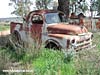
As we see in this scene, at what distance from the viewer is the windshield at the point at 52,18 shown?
41.0 ft

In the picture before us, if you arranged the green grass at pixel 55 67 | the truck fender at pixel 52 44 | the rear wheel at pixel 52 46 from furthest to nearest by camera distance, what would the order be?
the rear wheel at pixel 52 46, the truck fender at pixel 52 44, the green grass at pixel 55 67

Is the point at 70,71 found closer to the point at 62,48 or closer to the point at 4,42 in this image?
the point at 62,48

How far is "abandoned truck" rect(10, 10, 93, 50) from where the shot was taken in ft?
36.5

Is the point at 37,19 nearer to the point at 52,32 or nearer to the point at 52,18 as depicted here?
the point at 52,18

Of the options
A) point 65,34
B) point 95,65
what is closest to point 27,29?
point 65,34

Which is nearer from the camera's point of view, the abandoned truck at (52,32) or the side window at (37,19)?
the abandoned truck at (52,32)

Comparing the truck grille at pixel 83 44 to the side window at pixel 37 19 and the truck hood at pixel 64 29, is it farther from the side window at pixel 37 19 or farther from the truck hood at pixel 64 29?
the side window at pixel 37 19

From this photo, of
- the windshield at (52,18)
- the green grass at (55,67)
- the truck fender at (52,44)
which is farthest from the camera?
the windshield at (52,18)

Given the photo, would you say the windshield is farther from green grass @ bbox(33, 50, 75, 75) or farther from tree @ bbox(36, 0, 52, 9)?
tree @ bbox(36, 0, 52, 9)

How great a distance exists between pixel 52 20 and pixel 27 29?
121 centimetres

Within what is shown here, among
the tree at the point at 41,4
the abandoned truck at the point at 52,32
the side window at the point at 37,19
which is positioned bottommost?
the tree at the point at 41,4

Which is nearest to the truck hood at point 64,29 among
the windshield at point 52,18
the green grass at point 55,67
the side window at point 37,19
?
the windshield at point 52,18

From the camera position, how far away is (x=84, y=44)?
11.9 metres

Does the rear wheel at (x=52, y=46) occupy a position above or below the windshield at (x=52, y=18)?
below
